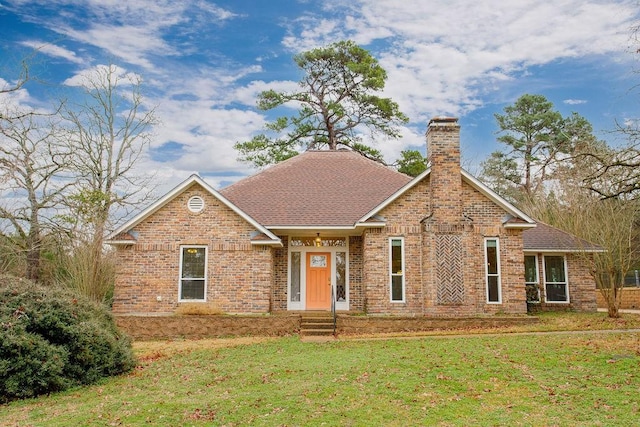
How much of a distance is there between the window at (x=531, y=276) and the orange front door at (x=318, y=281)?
783 cm

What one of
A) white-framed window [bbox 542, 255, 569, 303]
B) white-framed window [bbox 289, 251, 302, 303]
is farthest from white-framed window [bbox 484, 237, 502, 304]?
white-framed window [bbox 289, 251, 302, 303]

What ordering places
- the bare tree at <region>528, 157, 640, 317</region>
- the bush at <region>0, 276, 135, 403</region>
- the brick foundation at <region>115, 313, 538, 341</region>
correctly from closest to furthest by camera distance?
1. the bush at <region>0, 276, 135, 403</region>
2. the brick foundation at <region>115, 313, 538, 341</region>
3. the bare tree at <region>528, 157, 640, 317</region>

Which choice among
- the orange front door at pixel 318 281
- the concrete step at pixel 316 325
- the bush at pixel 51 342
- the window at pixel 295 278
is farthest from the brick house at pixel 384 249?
the bush at pixel 51 342

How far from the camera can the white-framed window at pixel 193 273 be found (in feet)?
55.8

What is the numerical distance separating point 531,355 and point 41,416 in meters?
8.70

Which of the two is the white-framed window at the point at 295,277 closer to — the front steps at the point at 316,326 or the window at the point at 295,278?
the window at the point at 295,278

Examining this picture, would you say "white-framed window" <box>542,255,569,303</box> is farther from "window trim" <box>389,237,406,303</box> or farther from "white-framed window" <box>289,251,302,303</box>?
"white-framed window" <box>289,251,302,303</box>

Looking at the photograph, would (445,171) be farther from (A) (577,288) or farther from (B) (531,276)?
(A) (577,288)

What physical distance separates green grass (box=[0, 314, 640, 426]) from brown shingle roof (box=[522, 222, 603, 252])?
7903mm

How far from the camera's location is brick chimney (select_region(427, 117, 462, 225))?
16.8m

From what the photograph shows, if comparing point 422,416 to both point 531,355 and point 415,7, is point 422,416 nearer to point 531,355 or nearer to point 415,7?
point 531,355

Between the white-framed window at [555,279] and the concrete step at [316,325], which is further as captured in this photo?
the white-framed window at [555,279]

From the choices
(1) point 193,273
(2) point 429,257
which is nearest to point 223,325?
(1) point 193,273

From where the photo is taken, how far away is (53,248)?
19.1 metres
